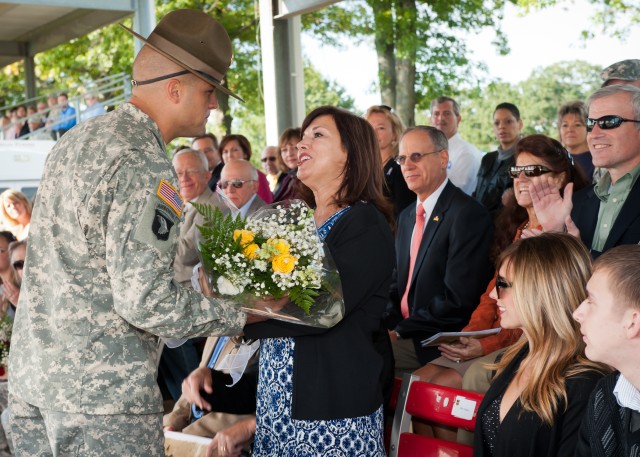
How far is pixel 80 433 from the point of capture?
8.04 feet

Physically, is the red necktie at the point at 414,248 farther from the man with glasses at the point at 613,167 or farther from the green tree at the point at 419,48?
the green tree at the point at 419,48

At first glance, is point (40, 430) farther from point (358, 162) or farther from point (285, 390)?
point (358, 162)

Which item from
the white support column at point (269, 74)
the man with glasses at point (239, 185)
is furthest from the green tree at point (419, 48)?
the man with glasses at point (239, 185)

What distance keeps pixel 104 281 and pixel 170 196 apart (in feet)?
1.08

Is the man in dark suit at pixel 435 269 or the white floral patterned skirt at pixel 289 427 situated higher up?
the man in dark suit at pixel 435 269

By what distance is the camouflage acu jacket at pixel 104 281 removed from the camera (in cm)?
237

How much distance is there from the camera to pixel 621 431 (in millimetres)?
2193

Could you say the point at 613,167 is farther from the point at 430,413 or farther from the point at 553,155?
the point at 430,413

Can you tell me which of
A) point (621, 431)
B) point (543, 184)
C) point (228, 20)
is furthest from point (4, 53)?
point (621, 431)

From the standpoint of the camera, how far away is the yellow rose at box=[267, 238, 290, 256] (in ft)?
8.32

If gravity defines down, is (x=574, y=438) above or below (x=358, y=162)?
below

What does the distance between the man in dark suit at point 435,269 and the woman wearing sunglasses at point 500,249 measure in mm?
97

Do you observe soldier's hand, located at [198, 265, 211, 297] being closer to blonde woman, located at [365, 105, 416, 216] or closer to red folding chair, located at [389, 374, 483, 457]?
red folding chair, located at [389, 374, 483, 457]

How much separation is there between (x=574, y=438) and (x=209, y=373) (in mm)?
1338
